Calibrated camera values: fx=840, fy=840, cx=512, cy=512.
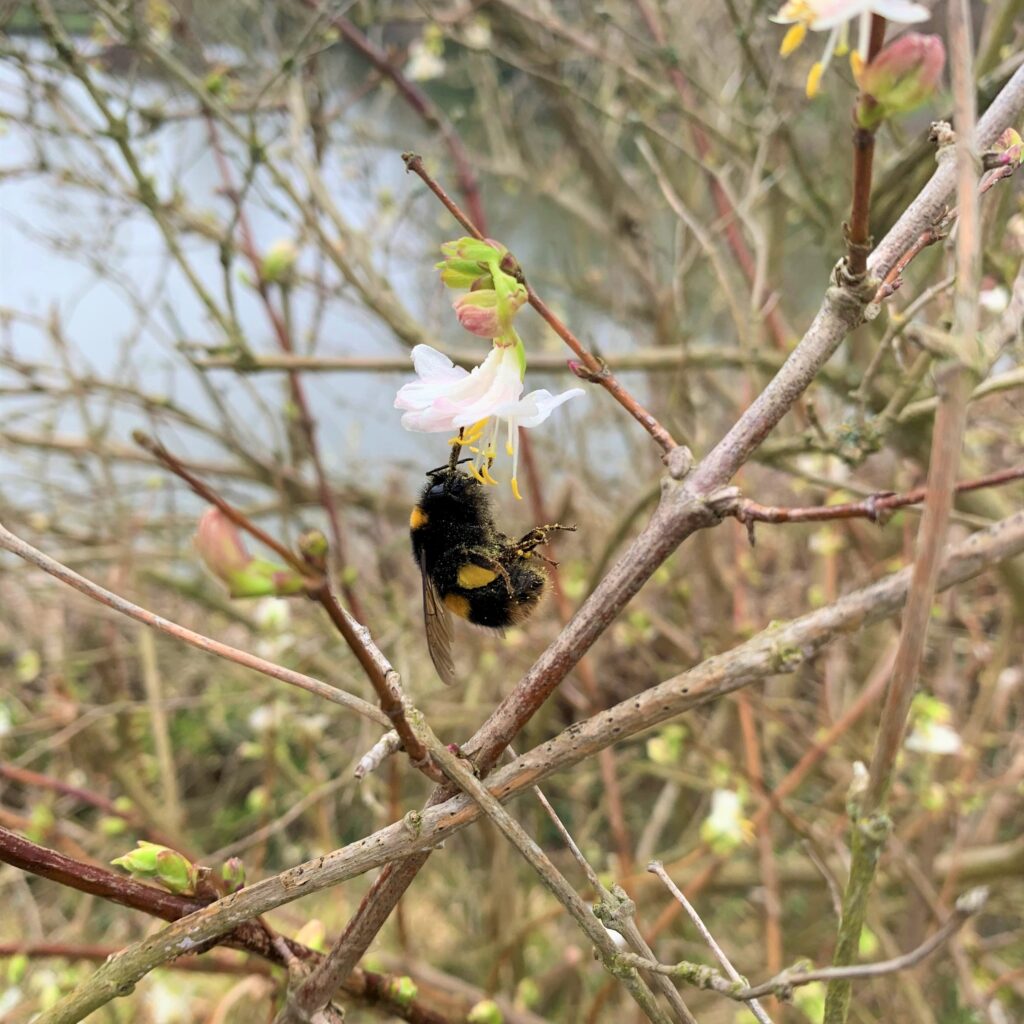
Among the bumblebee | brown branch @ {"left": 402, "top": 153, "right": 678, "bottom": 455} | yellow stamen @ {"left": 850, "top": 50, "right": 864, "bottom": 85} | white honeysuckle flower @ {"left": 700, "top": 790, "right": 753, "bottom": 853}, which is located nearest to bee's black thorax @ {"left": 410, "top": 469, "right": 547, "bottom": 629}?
the bumblebee

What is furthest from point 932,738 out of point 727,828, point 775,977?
point 775,977

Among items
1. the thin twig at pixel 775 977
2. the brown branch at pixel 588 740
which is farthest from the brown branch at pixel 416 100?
the thin twig at pixel 775 977

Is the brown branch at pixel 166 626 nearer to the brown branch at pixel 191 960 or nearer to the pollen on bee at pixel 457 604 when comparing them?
the pollen on bee at pixel 457 604

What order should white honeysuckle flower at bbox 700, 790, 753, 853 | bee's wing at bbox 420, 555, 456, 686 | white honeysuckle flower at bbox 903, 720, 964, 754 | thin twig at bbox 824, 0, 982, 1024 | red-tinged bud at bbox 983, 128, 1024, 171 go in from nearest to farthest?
thin twig at bbox 824, 0, 982, 1024 < red-tinged bud at bbox 983, 128, 1024, 171 < bee's wing at bbox 420, 555, 456, 686 < white honeysuckle flower at bbox 700, 790, 753, 853 < white honeysuckle flower at bbox 903, 720, 964, 754

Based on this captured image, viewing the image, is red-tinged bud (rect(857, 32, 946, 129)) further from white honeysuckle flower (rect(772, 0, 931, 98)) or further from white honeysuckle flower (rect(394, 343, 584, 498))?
white honeysuckle flower (rect(394, 343, 584, 498))

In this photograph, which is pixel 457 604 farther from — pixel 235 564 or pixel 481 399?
pixel 235 564

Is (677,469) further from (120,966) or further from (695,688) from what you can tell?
(120,966)
